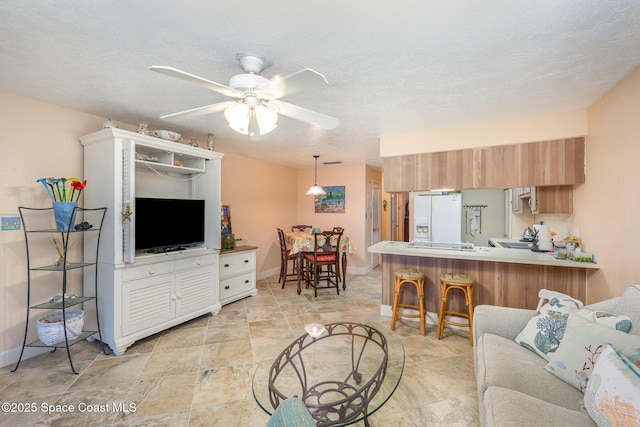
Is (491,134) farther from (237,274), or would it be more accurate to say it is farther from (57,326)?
(57,326)

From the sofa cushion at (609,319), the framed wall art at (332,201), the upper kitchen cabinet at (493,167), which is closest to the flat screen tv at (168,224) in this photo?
the upper kitchen cabinet at (493,167)

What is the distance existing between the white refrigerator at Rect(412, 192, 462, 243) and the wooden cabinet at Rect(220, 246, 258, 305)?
8.07 ft

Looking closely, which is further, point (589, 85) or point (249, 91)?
point (589, 85)

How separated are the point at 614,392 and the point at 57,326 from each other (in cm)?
355

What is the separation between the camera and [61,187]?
2.30 m

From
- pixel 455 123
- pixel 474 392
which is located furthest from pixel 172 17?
pixel 474 392

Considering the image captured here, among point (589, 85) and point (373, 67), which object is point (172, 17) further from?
point (589, 85)

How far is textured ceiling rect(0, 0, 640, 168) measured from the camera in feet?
4.25

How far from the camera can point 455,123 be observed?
295 cm

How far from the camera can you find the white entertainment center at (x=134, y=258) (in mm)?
2443

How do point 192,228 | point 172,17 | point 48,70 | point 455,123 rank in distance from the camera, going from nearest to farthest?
point 172,17
point 48,70
point 455,123
point 192,228

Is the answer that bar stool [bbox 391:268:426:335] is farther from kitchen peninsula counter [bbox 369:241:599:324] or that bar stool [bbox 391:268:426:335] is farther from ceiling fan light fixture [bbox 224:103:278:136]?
ceiling fan light fixture [bbox 224:103:278:136]

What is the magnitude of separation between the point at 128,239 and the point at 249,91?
1.93m

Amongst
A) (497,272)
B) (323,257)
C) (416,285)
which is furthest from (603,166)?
(323,257)
